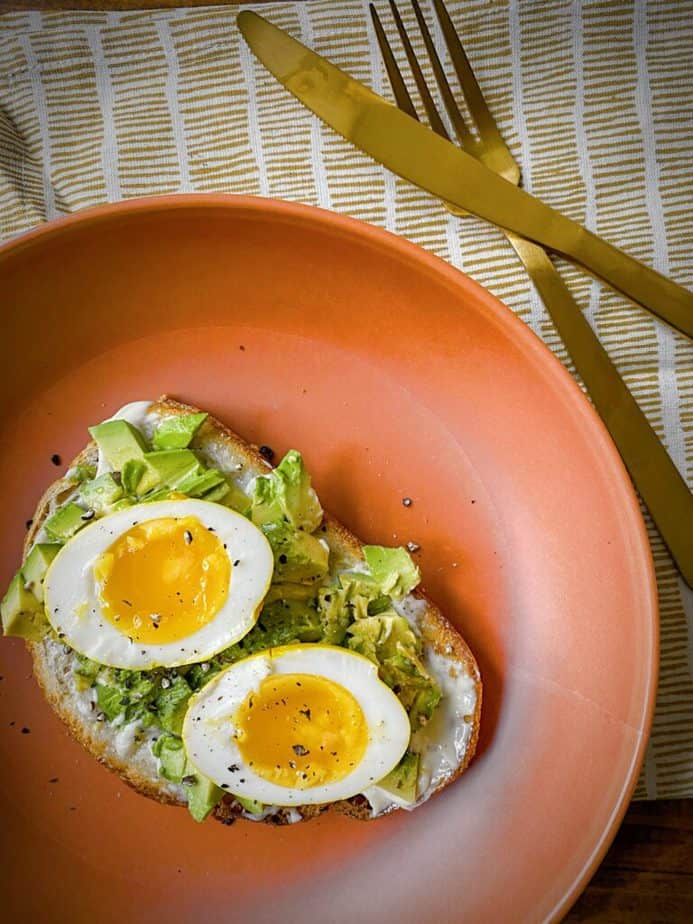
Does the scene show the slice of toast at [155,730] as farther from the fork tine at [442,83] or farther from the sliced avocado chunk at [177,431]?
the fork tine at [442,83]

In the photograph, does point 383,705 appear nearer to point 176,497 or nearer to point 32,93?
point 176,497

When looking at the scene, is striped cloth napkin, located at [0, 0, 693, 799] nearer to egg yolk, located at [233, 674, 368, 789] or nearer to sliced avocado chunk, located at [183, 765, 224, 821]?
egg yolk, located at [233, 674, 368, 789]

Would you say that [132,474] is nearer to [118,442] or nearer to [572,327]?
[118,442]

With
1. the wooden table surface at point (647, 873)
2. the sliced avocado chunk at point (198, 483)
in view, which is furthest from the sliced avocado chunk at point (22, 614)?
the wooden table surface at point (647, 873)

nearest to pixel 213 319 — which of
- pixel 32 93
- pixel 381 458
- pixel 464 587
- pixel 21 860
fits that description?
pixel 381 458

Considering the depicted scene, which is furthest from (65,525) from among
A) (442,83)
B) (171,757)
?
(442,83)
